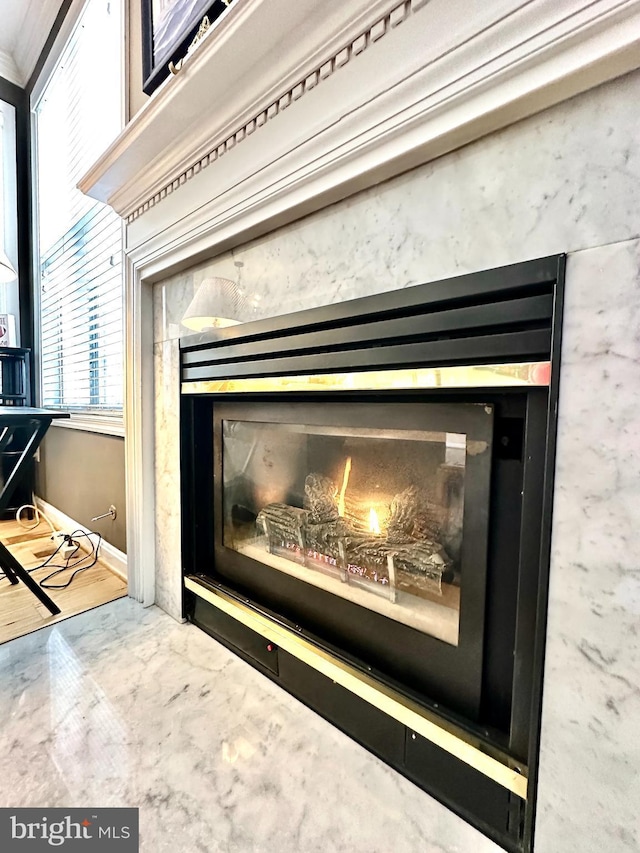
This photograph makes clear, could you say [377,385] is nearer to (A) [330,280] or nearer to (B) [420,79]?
(A) [330,280]

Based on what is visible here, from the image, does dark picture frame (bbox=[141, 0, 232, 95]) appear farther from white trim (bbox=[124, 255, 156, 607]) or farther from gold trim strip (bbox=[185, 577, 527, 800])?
gold trim strip (bbox=[185, 577, 527, 800])

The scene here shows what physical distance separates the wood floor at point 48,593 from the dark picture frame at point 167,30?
73.6 inches

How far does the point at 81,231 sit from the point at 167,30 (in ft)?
4.35

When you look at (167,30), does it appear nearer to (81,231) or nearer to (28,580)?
(81,231)

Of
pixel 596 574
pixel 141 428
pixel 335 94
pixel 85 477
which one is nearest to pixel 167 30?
pixel 335 94

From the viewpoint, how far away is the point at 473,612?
0.74m

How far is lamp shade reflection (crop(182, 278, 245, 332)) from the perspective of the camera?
1.09m

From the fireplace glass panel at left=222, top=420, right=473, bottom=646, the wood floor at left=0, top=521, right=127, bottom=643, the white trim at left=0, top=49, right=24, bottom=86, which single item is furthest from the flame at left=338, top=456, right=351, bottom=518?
the white trim at left=0, top=49, right=24, bottom=86

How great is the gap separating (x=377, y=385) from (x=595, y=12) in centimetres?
60

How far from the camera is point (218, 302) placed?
43.0 inches

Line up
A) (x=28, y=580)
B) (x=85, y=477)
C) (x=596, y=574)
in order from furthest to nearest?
(x=85, y=477) → (x=28, y=580) → (x=596, y=574)

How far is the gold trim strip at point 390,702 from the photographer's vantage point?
0.66 meters

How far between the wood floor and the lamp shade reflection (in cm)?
120

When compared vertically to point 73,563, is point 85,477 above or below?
above
